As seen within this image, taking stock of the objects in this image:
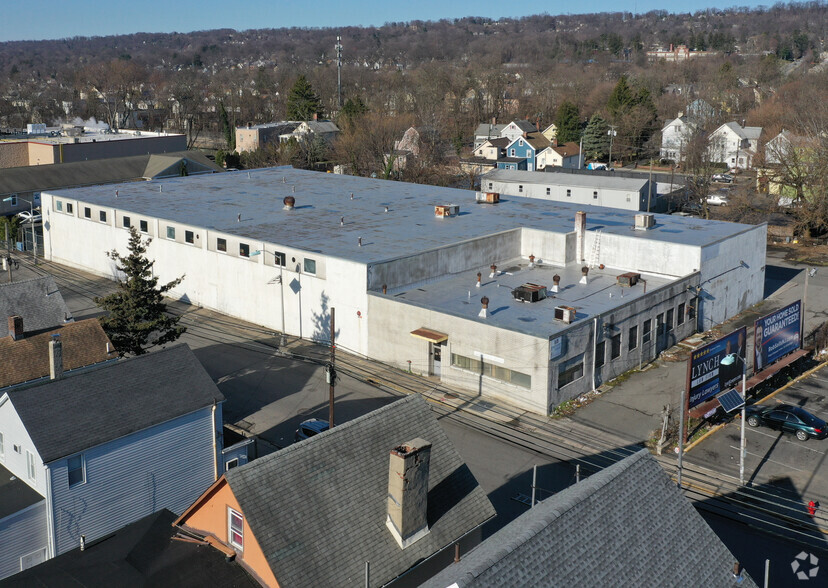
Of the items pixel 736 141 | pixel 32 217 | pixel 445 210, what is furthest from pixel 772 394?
pixel 736 141

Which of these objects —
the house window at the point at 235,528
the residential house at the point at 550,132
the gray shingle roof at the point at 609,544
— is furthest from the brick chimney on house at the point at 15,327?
the residential house at the point at 550,132

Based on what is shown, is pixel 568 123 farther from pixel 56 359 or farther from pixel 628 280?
pixel 56 359

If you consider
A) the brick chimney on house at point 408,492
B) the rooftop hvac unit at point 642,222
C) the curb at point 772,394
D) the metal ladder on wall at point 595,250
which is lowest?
the curb at point 772,394

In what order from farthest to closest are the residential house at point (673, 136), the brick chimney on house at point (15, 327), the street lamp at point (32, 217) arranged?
1. the residential house at point (673, 136)
2. the street lamp at point (32, 217)
3. the brick chimney on house at point (15, 327)

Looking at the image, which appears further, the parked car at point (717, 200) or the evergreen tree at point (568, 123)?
the evergreen tree at point (568, 123)

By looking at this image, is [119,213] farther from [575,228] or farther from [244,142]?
[244,142]

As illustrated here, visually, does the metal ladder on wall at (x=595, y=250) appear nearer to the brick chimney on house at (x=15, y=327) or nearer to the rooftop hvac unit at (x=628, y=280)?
the rooftop hvac unit at (x=628, y=280)
